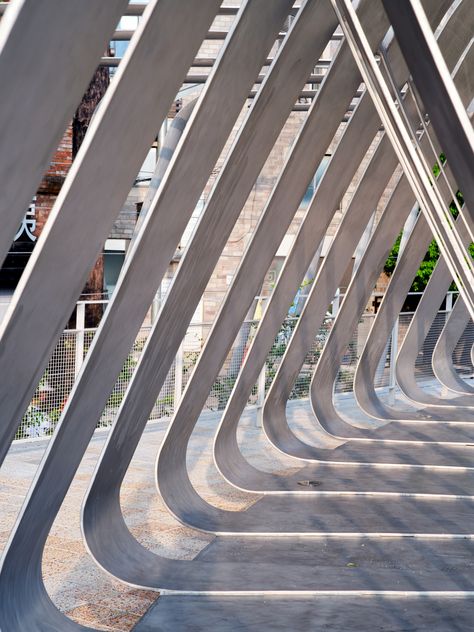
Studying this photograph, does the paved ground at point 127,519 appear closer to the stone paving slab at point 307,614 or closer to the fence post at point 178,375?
the stone paving slab at point 307,614

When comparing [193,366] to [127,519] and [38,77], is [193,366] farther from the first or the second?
[38,77]

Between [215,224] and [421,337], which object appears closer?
[215,224]

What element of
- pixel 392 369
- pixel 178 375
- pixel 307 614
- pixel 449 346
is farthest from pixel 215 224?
pixel 449 346

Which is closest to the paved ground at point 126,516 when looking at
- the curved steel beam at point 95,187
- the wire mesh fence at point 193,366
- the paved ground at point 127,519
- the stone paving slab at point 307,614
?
the paved ground at point 127,519

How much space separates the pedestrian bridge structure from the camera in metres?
3.68

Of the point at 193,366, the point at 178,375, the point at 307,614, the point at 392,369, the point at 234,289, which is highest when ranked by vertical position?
the point at 392,369

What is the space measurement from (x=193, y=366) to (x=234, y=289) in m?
5.35

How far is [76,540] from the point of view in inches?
312

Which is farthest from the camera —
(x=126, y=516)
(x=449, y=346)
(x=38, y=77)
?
(x=449, y=346)

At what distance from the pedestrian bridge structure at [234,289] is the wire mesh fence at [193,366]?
1.47 meters

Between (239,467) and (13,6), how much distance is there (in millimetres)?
7222

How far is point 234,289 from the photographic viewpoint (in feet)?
27.6

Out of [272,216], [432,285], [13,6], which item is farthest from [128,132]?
[432,285]

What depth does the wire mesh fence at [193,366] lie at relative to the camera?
11.7m
